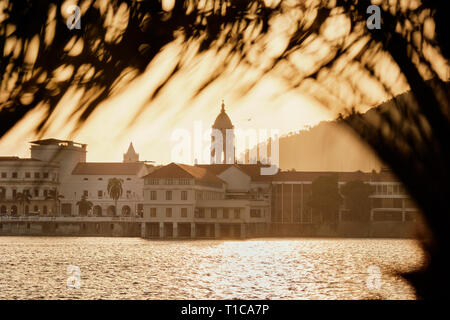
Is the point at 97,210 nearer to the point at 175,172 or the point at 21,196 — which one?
the point at 21,196

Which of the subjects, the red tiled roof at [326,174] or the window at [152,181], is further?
the red tiled roof at [326,174]

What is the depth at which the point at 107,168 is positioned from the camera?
13475 centimetres

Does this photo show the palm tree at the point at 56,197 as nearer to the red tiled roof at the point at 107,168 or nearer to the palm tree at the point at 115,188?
the red tiled roof at the point at 107,168

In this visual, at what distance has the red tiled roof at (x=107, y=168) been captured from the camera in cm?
13238

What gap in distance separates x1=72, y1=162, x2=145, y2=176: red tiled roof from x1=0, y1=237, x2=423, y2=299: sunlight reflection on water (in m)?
50.2

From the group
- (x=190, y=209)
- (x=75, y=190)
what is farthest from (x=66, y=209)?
(x=190, y=209)

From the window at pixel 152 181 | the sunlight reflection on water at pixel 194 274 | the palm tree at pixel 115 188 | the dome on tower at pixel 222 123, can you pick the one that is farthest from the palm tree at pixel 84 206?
the sunlight reflection on water at pixel 194 274

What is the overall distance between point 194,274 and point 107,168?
283 ft

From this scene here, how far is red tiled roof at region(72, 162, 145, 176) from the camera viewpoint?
13238cm

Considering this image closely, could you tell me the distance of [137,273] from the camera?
5119 centimetres

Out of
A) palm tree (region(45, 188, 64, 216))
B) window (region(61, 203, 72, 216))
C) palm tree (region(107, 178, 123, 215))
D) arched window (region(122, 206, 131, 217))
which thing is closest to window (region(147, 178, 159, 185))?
palm tree (region(107, 178, 123, 215))

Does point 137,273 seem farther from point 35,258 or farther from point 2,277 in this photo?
point 35,258

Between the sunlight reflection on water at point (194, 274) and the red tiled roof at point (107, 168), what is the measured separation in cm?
5025

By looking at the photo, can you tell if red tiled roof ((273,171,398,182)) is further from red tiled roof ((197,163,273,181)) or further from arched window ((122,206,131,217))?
arched window ((122,206,131,217))
